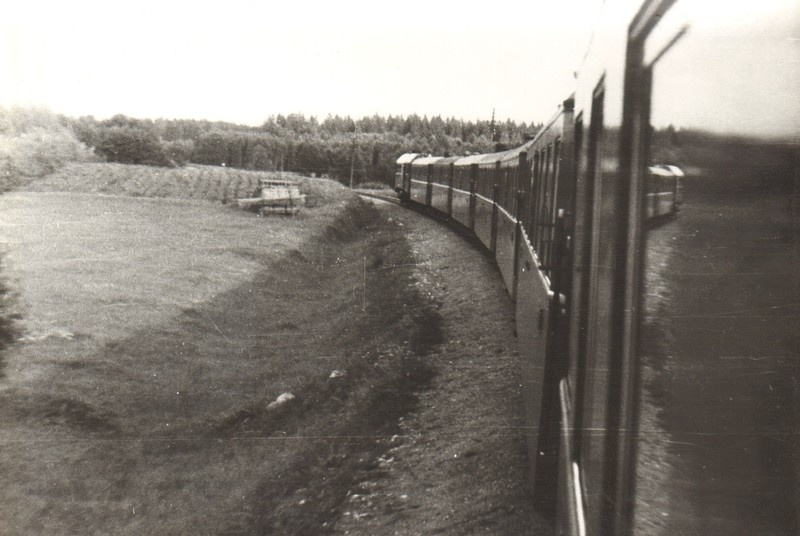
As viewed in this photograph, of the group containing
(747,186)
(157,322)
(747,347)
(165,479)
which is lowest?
(165,479)

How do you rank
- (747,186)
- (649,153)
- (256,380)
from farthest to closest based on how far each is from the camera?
(256,380)
(649,153)
(747,186)

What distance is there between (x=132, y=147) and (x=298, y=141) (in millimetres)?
23098

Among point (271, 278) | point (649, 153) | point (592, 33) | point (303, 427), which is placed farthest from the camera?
point (271, 278)

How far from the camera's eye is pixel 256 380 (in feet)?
28.6

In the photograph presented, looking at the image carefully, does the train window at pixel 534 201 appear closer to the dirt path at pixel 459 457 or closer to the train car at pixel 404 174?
the dirt path at pixel 459 457

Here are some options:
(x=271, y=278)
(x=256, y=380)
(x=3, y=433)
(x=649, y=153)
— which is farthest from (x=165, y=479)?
(x=271, y=278)

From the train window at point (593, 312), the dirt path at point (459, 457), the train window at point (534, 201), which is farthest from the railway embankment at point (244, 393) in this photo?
the train window at point (593, 312)

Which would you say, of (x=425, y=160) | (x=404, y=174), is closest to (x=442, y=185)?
(x=425, y=160)

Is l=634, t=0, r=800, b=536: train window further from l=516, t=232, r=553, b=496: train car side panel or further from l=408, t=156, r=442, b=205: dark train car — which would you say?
l=408, t=156, r=442, b=205: dark train car

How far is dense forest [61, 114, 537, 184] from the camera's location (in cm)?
2183

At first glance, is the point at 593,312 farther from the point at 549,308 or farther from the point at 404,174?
the point at 404,174

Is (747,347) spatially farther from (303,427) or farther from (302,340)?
(302,340)

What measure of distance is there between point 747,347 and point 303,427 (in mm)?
7164

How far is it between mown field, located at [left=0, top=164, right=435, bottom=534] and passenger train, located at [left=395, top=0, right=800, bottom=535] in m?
4.47
